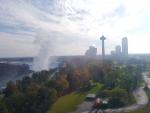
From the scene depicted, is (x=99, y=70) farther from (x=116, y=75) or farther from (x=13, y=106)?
(x=13, y=106)

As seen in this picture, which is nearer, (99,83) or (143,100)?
(143,100)

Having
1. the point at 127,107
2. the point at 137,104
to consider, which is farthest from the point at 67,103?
the point at 137,104

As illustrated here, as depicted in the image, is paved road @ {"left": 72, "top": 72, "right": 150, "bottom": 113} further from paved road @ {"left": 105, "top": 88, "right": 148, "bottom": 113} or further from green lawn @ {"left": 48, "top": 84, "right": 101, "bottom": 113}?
green lawn @ {"left": 48, "top": 84, "right": 101, "bottom": 113}

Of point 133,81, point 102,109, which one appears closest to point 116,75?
point 133,81

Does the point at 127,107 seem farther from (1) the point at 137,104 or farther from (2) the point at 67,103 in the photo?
(2) the point at 67,103

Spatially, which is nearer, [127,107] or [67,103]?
[127,107]

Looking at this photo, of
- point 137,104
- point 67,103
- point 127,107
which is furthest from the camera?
point 67,103

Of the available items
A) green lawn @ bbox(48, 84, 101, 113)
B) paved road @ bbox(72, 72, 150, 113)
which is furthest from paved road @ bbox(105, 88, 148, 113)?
green lawn @ bbox(48, 84, 101, 113)

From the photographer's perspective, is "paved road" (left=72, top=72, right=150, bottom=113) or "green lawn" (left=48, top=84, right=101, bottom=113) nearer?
"paved road" (left=72, top=72, right=150, bottom=113)

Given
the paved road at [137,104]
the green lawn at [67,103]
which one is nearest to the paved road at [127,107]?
the paved road at [137,104]
